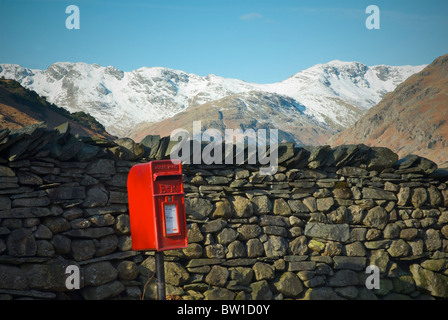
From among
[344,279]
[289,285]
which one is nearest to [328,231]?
[344,279]

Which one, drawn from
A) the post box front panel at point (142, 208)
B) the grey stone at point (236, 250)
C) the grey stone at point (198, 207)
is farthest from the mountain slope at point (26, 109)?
the grey stone at point (236, 250)

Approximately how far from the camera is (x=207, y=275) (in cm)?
616

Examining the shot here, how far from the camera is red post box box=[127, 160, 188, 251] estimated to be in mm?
4551

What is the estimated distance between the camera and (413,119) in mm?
47406

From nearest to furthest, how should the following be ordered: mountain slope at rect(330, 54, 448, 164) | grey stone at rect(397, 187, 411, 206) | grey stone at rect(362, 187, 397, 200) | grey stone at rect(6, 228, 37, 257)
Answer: grey stone at rect(6, 228, 37, 257) < grey stone at rect(362, 187, 397, 200) < grey stone at rect(397, 187, 411, 206) < mountain slope at rect(330, 54, 448, 164)

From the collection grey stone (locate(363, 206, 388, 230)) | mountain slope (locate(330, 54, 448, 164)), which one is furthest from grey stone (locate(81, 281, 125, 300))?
mountain slope (locate(330, 54, 448, 164))

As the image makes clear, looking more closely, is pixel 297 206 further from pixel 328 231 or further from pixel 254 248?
pixel 254 248

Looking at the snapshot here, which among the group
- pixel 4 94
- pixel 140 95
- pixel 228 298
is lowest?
pixel 228 298

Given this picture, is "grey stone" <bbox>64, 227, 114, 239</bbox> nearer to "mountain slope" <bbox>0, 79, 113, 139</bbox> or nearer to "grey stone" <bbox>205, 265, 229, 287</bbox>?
"grey stone" <bbox>205, 265, 229, 287</bbox>

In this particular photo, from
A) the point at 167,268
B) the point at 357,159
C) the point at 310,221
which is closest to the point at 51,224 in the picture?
the point at 167,268

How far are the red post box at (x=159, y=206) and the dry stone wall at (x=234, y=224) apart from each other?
1.27 metres

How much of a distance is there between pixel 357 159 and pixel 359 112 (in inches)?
6759

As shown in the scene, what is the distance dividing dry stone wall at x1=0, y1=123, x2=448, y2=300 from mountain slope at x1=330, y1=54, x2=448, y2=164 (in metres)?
24.9
